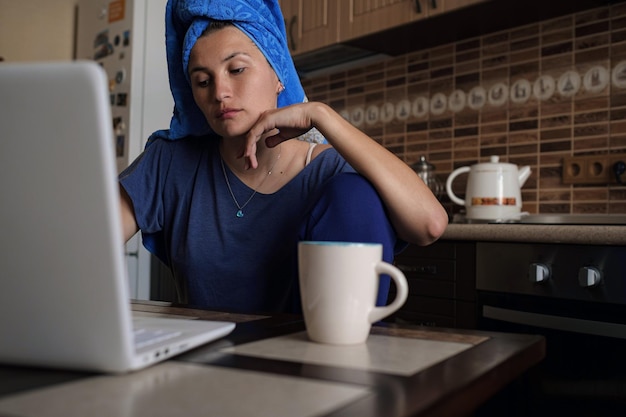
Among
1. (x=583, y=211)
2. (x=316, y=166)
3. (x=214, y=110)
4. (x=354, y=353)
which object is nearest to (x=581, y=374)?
(x=583, y=211)

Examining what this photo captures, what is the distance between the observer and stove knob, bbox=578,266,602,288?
1.60 metres

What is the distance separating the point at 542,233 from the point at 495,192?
416 millimetres

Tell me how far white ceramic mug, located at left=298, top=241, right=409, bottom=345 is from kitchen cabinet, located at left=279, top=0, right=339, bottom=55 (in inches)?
83.3

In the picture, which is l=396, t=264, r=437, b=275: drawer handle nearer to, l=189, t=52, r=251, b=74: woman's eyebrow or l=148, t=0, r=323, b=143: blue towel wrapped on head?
l=148, t=0, r=323, b=143: blue towel wrapped on head

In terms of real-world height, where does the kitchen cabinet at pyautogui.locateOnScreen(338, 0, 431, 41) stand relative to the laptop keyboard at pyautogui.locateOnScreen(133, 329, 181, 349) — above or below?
above

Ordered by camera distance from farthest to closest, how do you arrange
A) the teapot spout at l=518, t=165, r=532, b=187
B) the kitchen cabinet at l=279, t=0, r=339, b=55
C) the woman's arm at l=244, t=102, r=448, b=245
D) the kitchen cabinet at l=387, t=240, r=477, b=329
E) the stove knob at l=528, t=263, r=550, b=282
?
the kitchen cabinet at l=279, t=0, r=339, b=55, the teapot spout at l=518, t=165, r=532, b=187, the kitchen cabinet at l=387, t=240, r=477, b=329, the stove knob at l=528, t=263, r=550, b=282, the woman's arm at l=244, t=102, r=448, b=245

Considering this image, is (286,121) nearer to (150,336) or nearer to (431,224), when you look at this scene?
(431,224)

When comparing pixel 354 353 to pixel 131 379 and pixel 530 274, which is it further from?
pixel 530 274

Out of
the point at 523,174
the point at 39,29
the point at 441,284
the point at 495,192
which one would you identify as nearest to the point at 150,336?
the point at 441,284

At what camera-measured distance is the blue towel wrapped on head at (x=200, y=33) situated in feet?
4.28

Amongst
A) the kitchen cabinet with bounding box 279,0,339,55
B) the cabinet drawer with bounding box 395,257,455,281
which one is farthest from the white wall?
the cabinet drawer with bounding box 395,257,455,281

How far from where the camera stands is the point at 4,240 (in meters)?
0.46

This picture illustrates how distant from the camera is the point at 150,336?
56 cm

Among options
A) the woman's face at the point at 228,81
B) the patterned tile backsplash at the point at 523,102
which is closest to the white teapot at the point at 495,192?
the patterned tile backsplash at the point at 523,102
